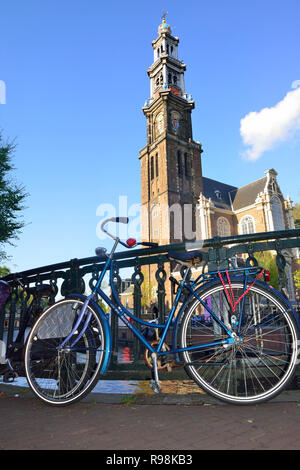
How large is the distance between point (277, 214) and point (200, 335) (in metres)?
42.5

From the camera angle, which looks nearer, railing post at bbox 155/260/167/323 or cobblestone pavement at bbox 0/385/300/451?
cobblestone pavement at bbox 0/385/300/451

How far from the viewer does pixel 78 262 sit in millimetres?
3719

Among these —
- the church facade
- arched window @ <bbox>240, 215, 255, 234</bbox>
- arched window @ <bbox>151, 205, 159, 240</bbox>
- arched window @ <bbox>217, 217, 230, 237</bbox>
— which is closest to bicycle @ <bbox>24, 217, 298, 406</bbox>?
the church facade

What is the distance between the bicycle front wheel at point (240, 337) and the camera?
2.40 metres

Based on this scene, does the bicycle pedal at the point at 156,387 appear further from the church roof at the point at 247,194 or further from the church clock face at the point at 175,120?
the church clock face at the point at 175,120

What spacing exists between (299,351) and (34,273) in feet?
11.2

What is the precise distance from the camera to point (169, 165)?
39562 millimetres

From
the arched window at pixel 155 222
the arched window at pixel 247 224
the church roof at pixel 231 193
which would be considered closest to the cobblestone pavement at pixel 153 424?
the arched window at pixel 155 222

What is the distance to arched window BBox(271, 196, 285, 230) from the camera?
132ft

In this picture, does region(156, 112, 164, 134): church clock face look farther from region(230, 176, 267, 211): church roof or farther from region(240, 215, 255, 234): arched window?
region(240, 215, 255, 234): arched window

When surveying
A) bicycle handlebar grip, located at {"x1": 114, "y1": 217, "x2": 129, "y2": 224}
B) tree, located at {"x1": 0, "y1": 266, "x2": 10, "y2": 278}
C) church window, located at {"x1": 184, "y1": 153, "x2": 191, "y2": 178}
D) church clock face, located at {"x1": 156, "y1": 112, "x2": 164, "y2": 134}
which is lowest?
bicycle handlebar grip, located at {"x1": 114, "y1": 217, "x2": 129, "y2": 224}

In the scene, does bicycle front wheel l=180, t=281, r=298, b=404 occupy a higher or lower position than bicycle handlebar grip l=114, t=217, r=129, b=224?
lower

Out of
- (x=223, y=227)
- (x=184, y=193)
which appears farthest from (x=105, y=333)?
(x=223, y=227)
